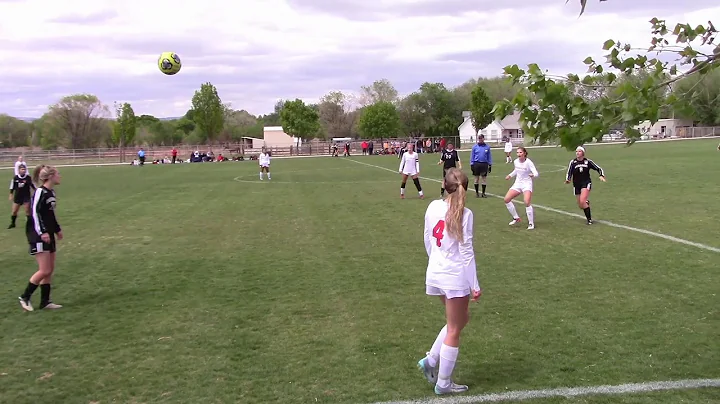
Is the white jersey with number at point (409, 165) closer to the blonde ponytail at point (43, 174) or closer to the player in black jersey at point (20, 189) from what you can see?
the player in black jersey at point (20, 189)

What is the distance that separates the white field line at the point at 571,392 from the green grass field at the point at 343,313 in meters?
0.09

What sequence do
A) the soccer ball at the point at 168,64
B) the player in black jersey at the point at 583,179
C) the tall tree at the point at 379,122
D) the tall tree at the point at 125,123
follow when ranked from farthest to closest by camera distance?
1. the tall tree at the point at 379,122
2. the tall tree at the point at 125,123
3. the soccer ball at the point at 168,64
4. the player in black jersey at the point at 583,179

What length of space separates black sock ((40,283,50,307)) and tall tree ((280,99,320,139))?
70.6 meters

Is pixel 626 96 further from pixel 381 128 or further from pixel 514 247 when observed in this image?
pixel 381 128

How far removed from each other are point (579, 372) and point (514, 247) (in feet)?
18.8

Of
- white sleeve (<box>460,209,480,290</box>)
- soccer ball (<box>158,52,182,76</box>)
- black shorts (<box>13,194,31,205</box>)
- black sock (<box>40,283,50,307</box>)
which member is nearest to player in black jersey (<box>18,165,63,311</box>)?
black sock (<box>40,283,50,307</box>)

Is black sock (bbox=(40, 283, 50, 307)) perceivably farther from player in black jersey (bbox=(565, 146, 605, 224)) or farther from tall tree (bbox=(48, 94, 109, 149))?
tall tree (bbox=(48, 94, 109, 149))

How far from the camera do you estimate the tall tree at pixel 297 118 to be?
77.8 m

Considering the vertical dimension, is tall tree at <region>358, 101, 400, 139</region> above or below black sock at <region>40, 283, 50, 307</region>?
above

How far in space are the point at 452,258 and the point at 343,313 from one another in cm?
273

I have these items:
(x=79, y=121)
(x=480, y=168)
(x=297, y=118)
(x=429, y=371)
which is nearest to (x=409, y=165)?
(x=480, y=168)

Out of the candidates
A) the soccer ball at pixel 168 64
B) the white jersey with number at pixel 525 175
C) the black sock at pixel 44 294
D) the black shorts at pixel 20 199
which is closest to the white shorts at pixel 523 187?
the white jersey with number at pixel 525 175

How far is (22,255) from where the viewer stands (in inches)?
454

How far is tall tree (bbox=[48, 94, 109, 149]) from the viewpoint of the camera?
84.1 metres
